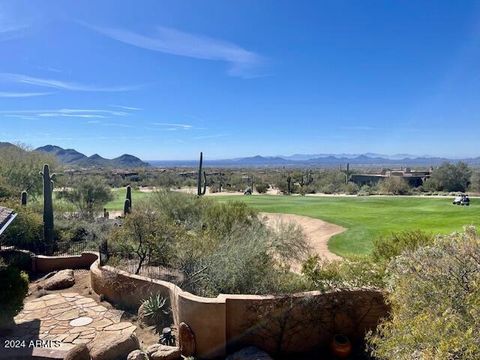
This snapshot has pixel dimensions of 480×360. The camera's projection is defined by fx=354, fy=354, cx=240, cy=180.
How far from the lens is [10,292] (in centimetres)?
785

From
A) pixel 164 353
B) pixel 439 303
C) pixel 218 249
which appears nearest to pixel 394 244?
pixel 218 249

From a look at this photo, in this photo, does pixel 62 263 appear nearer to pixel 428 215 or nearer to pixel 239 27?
pixel 239 27

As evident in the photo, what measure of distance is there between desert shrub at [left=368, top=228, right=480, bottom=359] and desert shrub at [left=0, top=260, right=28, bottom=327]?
7.61 metres

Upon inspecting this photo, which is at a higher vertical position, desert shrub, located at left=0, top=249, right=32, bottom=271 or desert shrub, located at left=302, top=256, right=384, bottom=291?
desert shrub, located at left=302, top=256, right=384, bottom=291

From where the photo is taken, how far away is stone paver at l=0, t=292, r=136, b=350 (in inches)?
310

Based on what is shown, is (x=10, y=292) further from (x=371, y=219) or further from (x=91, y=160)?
(x=91, y=160)

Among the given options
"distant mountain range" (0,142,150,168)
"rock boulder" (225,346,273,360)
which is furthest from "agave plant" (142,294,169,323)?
"distant mountain range" (0,142,150,168)

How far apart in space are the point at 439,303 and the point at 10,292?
8378mm

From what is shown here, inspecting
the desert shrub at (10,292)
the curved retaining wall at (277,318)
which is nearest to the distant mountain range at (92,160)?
the desert shrub at (10,292)

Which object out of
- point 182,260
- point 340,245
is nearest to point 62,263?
point 182,260

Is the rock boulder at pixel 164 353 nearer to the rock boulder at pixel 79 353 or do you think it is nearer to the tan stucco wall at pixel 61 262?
the rock boulder at pixel 79 353

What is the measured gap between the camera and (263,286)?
7.72 m

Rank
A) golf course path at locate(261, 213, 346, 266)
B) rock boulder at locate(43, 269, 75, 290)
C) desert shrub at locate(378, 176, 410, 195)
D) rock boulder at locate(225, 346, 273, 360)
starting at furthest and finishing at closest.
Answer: desert shrub at locate(378, 176, 410, 195), golf course path at locate(261, 213, 346, 266), rock boulder at locate(43, 269, 75, 290), rock boulder at locate(225, 346, 273, 360)

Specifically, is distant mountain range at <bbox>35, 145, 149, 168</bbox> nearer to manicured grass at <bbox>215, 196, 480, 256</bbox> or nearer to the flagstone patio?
manicured grass at <bbox>215, 196, 480, 256</bbox>
